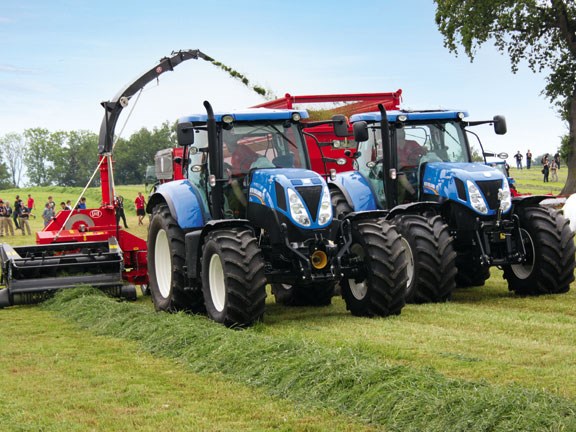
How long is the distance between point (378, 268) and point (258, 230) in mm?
1369

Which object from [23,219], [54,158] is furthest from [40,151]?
[23,219]

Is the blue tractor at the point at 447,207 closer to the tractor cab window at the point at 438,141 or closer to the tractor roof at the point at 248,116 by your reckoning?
the tractor cab window at the point at 438,141

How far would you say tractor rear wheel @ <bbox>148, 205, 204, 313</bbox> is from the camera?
10.8 metres

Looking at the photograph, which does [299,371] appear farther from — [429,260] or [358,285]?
[429,260]

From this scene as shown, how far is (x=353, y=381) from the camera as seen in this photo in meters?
6.52

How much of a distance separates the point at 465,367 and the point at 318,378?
1.17 metres

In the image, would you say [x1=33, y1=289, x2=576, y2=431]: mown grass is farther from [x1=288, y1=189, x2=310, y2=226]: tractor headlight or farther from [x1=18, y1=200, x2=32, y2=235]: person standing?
[x1=18, y1=200, x2=32, y2=235]: person standing

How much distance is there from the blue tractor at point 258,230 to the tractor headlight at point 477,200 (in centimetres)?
165

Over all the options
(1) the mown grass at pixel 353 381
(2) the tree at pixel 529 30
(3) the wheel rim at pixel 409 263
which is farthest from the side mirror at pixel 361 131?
(2) the tree at pixel 529 30

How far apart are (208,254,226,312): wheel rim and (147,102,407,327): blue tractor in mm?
10

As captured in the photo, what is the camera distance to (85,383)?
7.36 meters

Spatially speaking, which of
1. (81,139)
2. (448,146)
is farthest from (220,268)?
(81,139)

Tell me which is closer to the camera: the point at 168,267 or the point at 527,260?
the point at 168,267

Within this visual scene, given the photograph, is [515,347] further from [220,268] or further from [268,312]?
[268,312]
